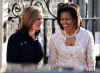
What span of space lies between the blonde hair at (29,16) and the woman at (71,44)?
1.25 feet

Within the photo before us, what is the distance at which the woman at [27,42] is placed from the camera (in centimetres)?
452

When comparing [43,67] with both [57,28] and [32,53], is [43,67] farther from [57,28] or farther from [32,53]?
[57,28]

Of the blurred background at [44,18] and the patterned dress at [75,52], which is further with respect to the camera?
the blurred background at [44,18]

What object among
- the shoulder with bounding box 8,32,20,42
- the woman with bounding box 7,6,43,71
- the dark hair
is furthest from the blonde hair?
the dark hair

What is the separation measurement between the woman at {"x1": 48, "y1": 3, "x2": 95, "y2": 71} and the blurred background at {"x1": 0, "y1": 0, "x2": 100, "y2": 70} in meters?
0.20

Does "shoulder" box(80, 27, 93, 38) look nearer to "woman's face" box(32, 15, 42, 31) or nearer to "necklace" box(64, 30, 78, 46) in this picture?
"necklace" box(64, 30, 78, 46)

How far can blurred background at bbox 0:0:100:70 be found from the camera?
4754 mm

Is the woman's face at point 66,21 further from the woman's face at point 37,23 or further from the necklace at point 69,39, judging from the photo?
the woman's face at point 37,23

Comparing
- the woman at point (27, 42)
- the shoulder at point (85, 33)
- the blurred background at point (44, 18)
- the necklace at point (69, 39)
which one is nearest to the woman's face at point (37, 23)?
the woman at point (27, 42)

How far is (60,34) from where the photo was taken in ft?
15.0

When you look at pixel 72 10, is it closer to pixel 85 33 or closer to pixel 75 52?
pixel 85 33

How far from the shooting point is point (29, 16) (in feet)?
14.7

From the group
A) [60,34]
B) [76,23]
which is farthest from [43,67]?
[76,23]

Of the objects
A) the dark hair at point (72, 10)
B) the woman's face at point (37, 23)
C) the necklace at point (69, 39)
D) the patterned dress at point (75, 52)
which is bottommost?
the patterned dress at point (75, 52)
